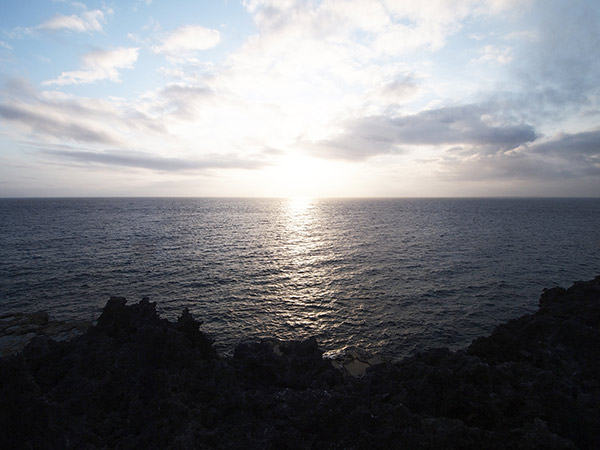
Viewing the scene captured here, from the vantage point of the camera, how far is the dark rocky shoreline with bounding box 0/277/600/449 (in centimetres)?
1159

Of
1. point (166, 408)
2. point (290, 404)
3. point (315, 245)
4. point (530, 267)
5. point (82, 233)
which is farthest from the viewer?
point (82, 233)

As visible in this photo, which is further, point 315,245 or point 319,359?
point 315,245

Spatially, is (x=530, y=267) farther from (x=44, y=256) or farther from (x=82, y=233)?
(x=82, y=233)

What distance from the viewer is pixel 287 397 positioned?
15828 mm

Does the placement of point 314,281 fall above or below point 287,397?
below

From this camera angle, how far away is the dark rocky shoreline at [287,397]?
38.0 ft

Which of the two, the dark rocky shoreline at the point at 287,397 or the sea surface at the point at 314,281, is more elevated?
the dark rocky shoreline at the point at 287,397

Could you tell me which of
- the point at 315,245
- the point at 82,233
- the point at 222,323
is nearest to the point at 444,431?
the point at 222,323

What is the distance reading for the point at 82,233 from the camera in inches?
3349

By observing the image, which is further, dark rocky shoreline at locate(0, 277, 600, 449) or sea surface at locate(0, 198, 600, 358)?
sea surface at locate(0, 198, 600, 358)

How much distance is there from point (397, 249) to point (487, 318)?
35.0m

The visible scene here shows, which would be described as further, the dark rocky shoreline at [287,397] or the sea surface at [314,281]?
the sea surface at [314,281]

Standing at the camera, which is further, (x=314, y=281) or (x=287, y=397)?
(x=314, y=281)

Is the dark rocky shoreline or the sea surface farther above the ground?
the dark rocky shoreline
